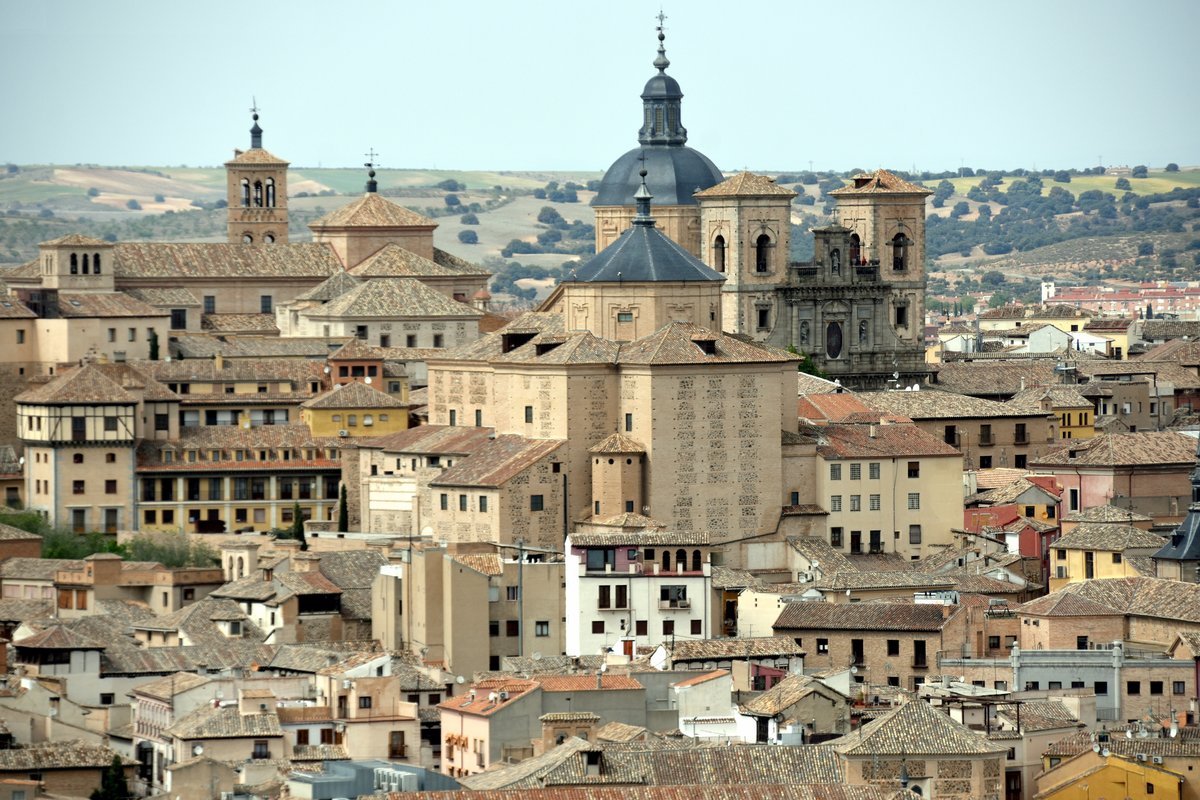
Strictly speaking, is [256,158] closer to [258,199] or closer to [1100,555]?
[258,199]

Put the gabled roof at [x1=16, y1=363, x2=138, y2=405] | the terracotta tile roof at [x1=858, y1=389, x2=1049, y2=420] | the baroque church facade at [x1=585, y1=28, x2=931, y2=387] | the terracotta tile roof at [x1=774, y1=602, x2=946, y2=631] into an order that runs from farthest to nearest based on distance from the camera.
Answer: the baroque church facade at [x1=585, y1=28, x2=931, y2=387] → the terracotta tile roof at [x1=858, y1=389, x2=1049, y2=420] → the gabled roof at [x1=16, y1=363, x2=138, y2=405] → the terracotta tile roof at [x1=774, y1=602, x2=946, y2=631]

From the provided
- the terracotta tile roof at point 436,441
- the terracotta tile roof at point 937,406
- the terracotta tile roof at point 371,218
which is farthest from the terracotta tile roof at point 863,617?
the terracotta tile roof at point 371,218

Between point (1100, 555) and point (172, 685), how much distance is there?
981 inches

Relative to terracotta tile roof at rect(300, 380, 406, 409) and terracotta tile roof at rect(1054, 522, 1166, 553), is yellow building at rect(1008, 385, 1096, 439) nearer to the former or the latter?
terracotta tile roof at rect(300, 380, 406, 409)

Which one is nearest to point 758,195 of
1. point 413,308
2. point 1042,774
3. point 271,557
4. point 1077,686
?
point 413,308

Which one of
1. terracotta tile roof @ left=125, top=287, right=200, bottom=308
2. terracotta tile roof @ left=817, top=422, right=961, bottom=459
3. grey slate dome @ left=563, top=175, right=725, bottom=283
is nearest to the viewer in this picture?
terracotta tile roof @ left=817, top=422, right=961, bottom=459

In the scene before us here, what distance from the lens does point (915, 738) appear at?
234 feet

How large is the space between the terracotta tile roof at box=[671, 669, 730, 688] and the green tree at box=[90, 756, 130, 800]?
462 inches

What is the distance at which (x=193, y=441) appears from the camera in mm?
105250

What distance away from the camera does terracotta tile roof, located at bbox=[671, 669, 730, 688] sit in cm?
7944

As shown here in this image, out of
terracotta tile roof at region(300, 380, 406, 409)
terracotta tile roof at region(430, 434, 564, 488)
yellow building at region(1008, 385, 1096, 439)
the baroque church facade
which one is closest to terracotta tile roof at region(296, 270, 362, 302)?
the baroque church facade

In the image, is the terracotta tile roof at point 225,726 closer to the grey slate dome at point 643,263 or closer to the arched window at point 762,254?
the grey slate dome at point 643,263

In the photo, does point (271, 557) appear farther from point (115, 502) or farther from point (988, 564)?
Answer: point (988, 564)

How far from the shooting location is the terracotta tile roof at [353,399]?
351ft
